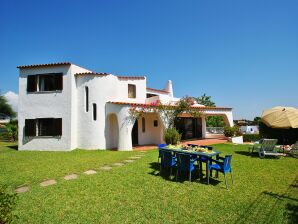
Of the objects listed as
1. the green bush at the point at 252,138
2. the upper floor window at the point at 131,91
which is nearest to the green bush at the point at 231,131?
the green bush at the point at 252,138

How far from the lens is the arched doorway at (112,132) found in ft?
57.3

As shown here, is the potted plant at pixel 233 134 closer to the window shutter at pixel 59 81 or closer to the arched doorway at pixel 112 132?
the arched doorway at pixel 112 132

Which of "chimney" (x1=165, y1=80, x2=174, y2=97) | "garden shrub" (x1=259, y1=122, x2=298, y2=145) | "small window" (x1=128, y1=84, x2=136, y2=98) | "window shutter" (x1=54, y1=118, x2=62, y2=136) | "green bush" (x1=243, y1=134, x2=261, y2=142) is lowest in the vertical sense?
"green bush" (x1=243, y1=134, x2=261, y2=142)

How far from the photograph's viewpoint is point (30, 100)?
17656 mm

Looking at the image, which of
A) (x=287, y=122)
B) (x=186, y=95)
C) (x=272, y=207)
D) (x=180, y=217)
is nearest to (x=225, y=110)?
(x=186, y=95)

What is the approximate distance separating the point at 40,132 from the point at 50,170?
Answer: 363 inches

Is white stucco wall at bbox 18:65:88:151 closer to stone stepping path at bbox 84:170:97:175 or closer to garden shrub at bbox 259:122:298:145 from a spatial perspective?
stone stepping path at bbox 84:170:97:175

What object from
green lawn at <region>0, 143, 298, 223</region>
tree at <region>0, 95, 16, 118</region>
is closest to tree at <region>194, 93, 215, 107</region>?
green lawn at <region>0, 143, 298, 223</region>

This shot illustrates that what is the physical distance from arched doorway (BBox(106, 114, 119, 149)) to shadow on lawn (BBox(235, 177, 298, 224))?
43.4ft

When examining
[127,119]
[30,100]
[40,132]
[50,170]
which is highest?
[30,100]

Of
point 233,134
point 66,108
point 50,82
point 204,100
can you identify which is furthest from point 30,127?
point 204,100

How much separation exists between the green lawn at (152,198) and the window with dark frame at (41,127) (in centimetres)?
805

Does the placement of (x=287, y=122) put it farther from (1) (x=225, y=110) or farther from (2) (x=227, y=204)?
(2) (x=227, y=204)

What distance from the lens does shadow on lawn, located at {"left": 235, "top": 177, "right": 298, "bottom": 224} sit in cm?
480
